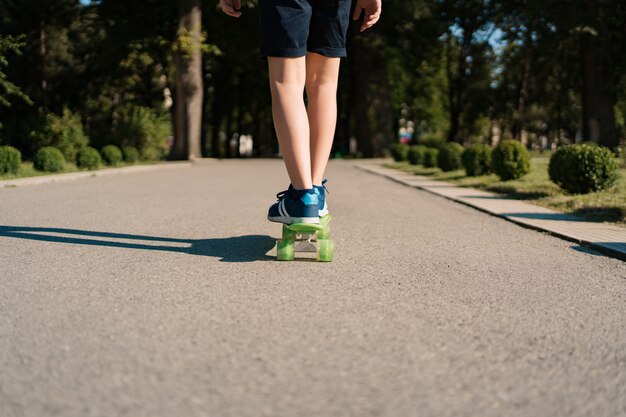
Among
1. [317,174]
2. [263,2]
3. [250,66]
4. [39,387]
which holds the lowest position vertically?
[39,387]

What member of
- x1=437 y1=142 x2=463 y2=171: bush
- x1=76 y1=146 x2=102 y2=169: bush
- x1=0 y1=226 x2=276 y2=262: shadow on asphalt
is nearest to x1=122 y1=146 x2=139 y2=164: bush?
x1=76 y1=146 x2=102 y2=169: bush

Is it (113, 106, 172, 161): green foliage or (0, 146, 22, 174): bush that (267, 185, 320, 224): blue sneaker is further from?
(113, 106, 172, 161): green foliage

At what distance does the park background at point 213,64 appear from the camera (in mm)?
26766

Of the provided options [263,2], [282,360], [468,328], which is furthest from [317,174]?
[282,360]

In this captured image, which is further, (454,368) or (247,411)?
(454,368)

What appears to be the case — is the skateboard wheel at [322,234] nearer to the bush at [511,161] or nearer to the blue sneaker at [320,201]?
the blue sneaker at [320,201]

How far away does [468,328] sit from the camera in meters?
3.21

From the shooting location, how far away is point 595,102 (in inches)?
1155

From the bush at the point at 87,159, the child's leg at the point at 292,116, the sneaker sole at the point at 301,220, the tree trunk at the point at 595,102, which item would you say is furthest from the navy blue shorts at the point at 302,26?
the tree trunk at the point at 595,102

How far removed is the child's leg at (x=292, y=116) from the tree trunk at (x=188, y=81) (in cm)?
2557

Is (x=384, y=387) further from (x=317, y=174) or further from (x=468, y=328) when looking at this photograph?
(x=317, y=174)

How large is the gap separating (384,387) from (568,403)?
61 centimetres

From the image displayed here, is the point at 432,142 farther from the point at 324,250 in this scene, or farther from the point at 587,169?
the point at 324,250

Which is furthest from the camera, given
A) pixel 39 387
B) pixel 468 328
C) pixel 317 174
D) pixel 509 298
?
pixel 317 174
